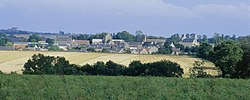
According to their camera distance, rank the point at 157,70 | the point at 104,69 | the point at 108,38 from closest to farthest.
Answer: the point at 157,70, the point at 104,69, the point at 108,38

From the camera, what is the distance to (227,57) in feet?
Result: 126

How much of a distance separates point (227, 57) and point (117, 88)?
22.9 metres

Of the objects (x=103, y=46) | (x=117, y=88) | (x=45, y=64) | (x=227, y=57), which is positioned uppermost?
(x=117, y=88)

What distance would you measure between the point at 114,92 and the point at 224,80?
5123 millimetres

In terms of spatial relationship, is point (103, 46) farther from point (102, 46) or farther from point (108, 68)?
point (108, 68)

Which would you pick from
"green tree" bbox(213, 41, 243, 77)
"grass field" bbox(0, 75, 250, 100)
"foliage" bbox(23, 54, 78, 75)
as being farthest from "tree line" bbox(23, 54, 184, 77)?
"grass field" bbox(0, 75, 250, 100)

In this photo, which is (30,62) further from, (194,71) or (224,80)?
(224,80)

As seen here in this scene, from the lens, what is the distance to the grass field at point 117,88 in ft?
53.3

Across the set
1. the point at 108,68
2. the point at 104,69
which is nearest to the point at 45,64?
the point at 104,69

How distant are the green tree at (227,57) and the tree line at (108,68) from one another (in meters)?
7.67

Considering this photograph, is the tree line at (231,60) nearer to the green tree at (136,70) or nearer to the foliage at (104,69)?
the green tree at (136,70)

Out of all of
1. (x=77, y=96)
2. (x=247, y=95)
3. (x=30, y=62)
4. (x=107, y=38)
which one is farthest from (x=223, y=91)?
(x=107, y=38)

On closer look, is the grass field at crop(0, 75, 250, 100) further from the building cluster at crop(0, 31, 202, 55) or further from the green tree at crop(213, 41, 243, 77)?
the building cluster at crop(0, 31, 202, 55)

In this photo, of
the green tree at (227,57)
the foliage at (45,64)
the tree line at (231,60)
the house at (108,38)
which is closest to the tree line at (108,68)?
the foliage at (45,64)
